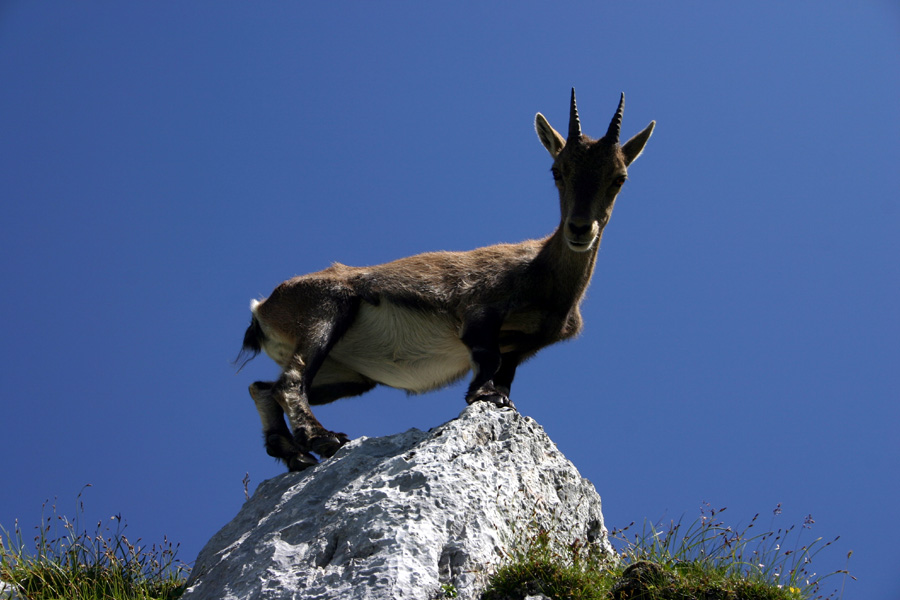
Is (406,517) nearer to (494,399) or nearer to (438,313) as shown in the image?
(494,399)

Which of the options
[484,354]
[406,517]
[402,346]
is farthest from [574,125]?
[406,517]

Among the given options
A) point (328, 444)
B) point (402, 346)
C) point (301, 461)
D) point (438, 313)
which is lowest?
point (301, 461)

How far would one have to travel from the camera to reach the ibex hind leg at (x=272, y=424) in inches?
273

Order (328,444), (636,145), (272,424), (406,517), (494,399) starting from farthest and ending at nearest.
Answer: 1. (636,145)
2. (272,424)
3. (328,444)
4. (494,399)
5. (406,517)

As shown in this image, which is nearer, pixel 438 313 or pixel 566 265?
pixel 566 265

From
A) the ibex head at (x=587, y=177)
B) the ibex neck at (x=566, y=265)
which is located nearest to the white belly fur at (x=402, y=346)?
the ibex neck at (x=566, y=265)

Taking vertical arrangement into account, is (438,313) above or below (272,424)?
above

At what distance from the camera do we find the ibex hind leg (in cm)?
693

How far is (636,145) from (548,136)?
0.84 m

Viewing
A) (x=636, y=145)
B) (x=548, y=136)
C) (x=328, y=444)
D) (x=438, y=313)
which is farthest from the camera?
(x=548, y=136)

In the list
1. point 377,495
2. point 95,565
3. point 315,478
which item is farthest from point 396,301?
point 95,565

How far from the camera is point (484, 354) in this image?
6656mm

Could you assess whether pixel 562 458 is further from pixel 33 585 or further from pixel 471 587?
pixel 33 585

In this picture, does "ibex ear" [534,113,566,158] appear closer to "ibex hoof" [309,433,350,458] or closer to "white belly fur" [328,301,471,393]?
"white belly fur" [328,301,471,393]
